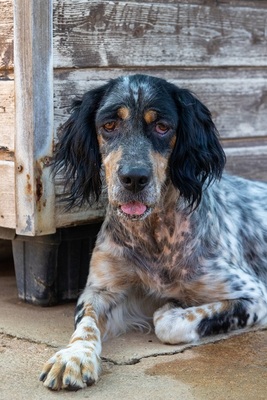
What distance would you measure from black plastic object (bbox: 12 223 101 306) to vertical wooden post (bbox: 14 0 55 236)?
0.26m

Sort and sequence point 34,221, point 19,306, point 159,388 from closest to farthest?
point 159,388 → point 34,221 → point 19,306

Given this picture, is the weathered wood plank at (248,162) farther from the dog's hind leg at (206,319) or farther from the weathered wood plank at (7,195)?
the weathered wood plank at (7,195)

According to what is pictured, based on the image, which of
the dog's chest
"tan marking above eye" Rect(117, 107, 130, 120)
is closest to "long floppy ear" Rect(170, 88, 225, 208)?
the dog's chest

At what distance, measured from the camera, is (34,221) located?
455 cm

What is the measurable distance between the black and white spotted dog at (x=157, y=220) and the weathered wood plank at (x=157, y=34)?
1.26ft

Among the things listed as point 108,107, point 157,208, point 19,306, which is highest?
point 108,107

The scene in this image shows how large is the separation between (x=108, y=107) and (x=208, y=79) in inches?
50.1

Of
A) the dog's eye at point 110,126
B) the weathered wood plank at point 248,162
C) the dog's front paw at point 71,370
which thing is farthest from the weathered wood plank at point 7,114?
the weathered wood plank at point 248,162

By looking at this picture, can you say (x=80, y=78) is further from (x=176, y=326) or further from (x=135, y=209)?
(x=176, y=326)

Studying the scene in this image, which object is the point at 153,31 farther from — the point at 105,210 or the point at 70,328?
the point at 70,328

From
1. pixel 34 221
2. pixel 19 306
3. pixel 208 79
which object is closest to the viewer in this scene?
pixel 34 221

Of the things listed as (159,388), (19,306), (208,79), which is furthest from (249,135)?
(159,388)

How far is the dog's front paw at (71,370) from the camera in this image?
3.43 metres

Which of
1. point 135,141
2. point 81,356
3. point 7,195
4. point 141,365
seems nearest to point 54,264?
point 7,195
